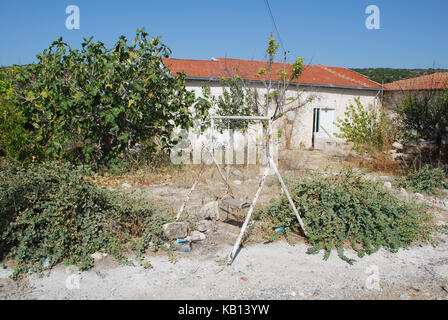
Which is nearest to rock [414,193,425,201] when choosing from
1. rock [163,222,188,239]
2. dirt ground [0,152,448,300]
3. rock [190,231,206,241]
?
dirt ground [0,152,448,300]

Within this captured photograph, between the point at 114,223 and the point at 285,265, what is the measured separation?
2158 mm

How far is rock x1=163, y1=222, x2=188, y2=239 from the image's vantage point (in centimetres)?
464

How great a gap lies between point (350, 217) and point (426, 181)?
3.77 meters

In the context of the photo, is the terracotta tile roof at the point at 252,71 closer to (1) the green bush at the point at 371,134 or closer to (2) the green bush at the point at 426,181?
(1) the green bush at the point at 371,134

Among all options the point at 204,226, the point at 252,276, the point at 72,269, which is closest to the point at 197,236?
the point at 204,226

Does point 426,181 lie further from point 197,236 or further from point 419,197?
point 197,236

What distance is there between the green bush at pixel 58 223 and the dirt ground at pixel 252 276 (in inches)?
7.4

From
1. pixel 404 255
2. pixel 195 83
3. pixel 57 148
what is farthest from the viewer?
pixel 195 83

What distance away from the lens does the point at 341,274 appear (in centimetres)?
396

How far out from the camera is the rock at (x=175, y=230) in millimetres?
4645
